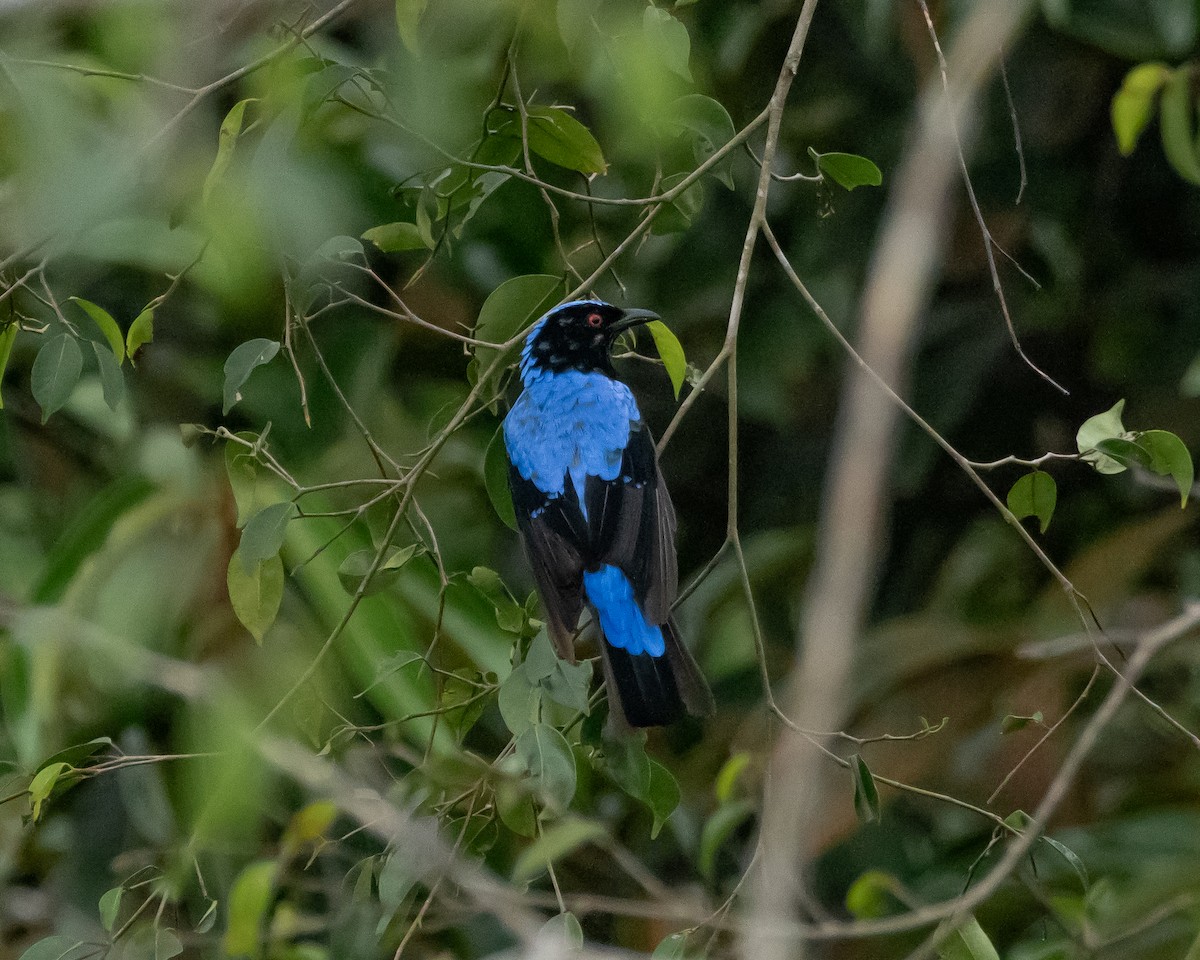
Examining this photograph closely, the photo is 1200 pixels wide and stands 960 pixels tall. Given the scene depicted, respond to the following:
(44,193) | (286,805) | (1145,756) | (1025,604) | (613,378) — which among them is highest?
(44,193)

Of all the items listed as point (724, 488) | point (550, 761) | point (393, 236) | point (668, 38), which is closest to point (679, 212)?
point (668, 38)

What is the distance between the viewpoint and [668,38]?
2322mm

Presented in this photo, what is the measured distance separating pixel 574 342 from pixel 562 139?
769 millimetres

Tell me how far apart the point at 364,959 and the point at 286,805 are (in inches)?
42.8

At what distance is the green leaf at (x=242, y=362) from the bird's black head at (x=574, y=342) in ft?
2.82

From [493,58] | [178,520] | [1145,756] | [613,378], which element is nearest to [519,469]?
[613,378]

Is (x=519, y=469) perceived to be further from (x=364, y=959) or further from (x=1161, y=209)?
(x=1161, y=209)

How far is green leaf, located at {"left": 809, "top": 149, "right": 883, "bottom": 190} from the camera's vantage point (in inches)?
98.4

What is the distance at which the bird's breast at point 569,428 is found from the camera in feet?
9.75

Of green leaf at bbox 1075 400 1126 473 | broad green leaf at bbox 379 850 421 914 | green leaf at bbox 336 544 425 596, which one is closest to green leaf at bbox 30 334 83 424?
green leaf at bbox 336 544 425 596

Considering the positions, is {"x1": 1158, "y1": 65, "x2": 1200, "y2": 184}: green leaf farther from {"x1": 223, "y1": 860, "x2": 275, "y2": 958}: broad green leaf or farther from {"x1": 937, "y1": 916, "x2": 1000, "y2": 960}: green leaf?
{"x1": 223, "y1": 860, "x2": 275, "y2": 958}: broad green leaf

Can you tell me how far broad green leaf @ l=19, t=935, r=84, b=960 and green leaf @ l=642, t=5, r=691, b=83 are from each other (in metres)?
1.73

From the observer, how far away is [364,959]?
2508 mm

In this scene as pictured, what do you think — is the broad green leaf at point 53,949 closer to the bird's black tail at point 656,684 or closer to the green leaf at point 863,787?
the bird's black tail at point 656,684
